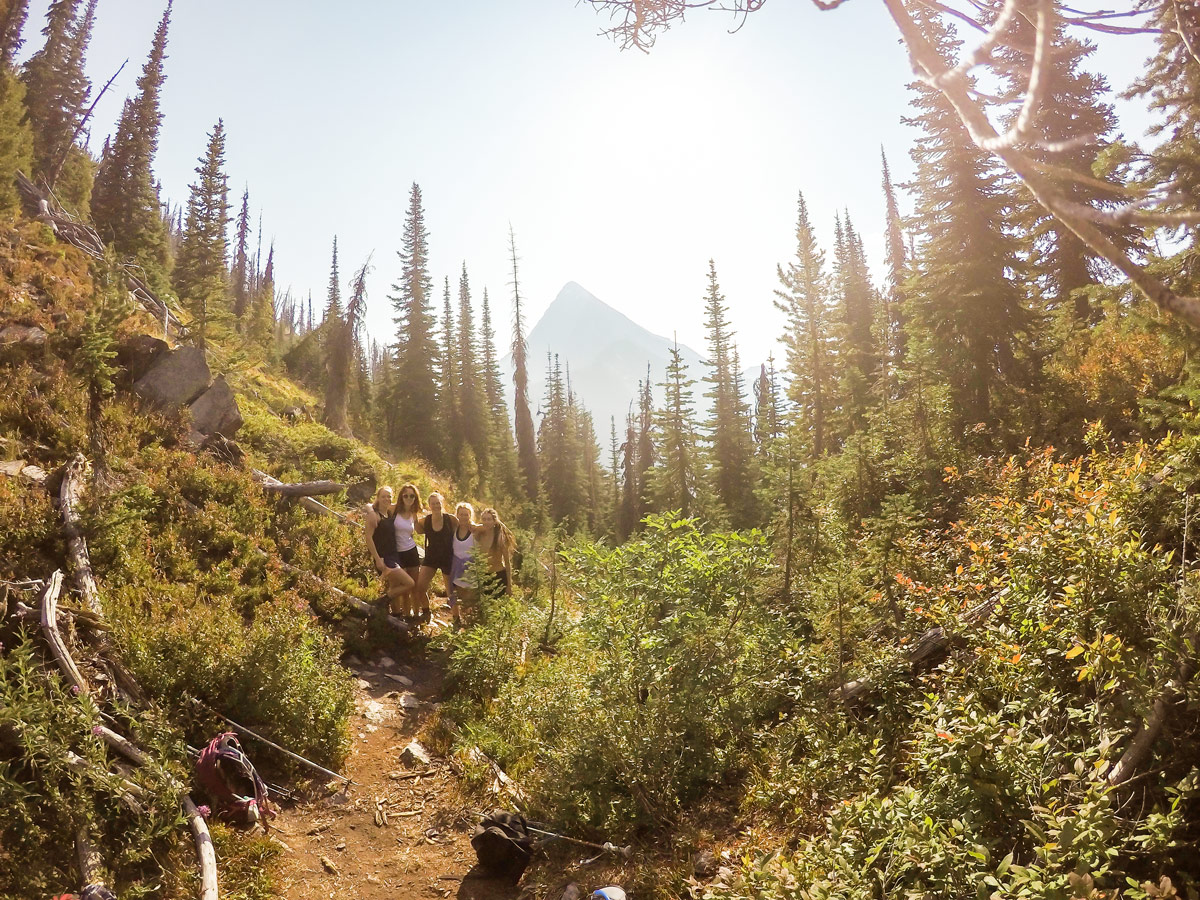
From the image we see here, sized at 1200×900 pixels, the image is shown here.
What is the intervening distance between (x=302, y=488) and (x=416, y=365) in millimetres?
25279

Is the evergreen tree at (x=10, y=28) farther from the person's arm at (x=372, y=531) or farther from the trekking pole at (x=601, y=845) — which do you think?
the trekking pole at (x=601, y=845)

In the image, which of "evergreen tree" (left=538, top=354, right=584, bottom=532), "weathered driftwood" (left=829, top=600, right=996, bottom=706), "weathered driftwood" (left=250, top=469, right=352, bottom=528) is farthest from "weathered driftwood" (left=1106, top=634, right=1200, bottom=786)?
"evergreen tree" (left=538, top=354, right=584, bottom=532)

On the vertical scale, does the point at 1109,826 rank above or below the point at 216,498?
below

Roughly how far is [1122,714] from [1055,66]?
18.3 metres

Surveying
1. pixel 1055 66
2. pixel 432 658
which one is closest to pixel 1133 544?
pixel 432 658

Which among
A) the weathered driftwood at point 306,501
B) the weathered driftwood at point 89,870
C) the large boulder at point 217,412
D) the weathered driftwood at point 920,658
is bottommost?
the weathered driftwood at point 89,870

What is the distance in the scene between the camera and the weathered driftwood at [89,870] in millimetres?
3775

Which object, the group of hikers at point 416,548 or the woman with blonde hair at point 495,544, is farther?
the woman with blonde hair at point 495,544

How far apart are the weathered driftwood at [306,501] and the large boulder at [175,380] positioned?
1.81 metres

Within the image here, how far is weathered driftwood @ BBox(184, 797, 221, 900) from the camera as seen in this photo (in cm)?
426

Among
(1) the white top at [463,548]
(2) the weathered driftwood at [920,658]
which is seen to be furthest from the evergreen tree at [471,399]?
(2) the weathered driftwood at [920,658]

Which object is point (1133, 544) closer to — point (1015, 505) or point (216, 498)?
point (1015, 505)

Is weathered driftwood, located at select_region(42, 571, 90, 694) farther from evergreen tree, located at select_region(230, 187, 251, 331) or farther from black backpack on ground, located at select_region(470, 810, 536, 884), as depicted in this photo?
evergreen tree, located at select_region(230, 187, 251, 331)

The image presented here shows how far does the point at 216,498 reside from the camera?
32.1 feet
